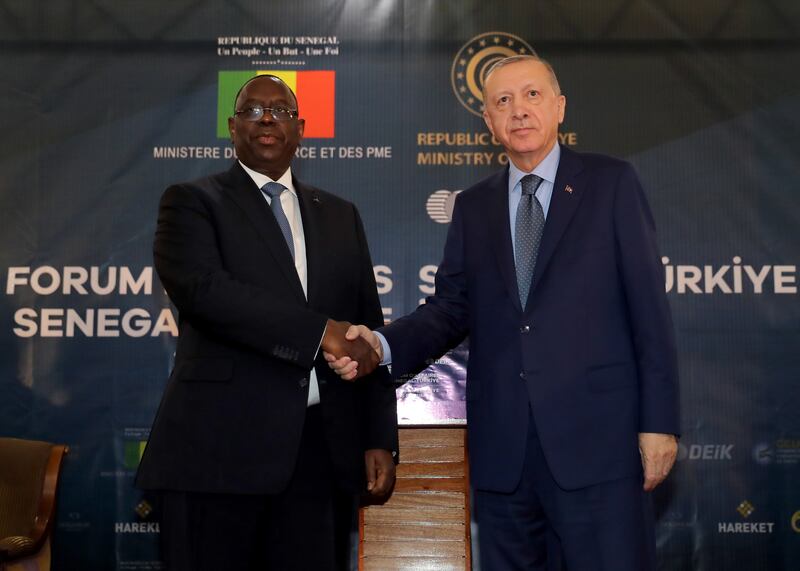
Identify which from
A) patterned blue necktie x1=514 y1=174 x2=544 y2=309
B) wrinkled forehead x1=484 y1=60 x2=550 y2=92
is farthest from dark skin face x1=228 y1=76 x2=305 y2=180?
patterned blue necktie x1=514 y1=174 x2=544 y2=309

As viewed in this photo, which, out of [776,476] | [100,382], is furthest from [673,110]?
[100,382]

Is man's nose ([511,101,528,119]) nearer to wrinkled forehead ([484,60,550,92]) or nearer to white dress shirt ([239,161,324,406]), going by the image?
wrinkled forehead ([484,60,550,92])

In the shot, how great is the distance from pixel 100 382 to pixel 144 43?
1968 millimetres

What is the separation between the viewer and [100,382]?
4430 mm

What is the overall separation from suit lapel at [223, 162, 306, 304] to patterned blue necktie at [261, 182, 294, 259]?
0.15 feet

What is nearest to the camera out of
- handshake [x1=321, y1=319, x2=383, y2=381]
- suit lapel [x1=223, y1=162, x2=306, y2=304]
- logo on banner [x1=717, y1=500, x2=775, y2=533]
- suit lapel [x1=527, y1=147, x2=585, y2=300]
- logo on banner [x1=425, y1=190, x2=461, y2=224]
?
suit lapel [x1=527, y1=147, x2=585, y2=300]

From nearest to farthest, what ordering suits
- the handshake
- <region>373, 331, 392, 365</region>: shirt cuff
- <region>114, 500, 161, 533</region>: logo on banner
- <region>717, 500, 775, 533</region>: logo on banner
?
1. the handshake
2. <region>373, 331, 392, 365</region>: shirt cuff
3. <region>717, 500, 775, 533</region>: logo on banner
4. <region>114, 500, 161, 533</region>: logo on banner

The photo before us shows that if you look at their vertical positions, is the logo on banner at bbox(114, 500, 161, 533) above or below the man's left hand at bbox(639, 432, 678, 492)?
below

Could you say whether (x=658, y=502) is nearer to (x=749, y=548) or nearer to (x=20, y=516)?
(x=749, y=548)

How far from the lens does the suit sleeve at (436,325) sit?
8.38 feet

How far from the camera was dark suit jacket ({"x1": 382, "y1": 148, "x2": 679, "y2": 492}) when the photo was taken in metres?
2.05

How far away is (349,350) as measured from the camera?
7.57 ft

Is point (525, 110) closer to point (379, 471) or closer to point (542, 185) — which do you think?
point (542, 185)

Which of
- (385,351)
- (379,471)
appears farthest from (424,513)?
(385,351)
